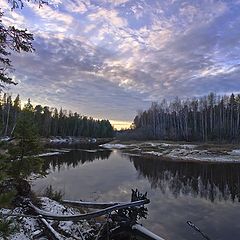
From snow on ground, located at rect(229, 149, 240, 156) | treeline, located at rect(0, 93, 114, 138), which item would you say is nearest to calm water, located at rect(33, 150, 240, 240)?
snow on ground, located at rect(229, 149, 240, 156)

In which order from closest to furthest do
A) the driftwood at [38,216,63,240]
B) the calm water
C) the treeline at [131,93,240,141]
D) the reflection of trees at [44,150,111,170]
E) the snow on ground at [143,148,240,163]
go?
the driftwood at [38,216,63,240]
the calm water
the reflection of trees at [44,150,111,170]
the snow on ground at [143,148,240,163]
the treeline at [131,93,240,141]

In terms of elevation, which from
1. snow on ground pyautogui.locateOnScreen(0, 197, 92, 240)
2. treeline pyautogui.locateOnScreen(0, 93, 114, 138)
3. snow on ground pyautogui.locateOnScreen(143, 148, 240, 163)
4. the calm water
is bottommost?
the calm water

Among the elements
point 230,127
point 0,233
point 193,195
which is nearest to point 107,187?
point 193,195

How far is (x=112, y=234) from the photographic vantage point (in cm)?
809

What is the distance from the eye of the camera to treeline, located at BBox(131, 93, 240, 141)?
278 ft

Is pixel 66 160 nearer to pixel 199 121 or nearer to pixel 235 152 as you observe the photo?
pixel 235 152

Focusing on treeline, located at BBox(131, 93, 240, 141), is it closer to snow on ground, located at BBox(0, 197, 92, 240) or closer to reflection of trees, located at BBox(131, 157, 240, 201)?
reflection of trees, located at BBox(131, 157, 240, 201)

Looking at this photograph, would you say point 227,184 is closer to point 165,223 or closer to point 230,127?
point 165,223

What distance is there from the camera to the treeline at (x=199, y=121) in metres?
84.6

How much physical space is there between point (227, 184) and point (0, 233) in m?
26.2

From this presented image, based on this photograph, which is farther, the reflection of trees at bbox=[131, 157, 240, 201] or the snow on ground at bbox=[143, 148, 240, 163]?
the snow on ground at bbox=[143, 148, 240, 163]

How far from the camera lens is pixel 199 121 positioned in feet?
320

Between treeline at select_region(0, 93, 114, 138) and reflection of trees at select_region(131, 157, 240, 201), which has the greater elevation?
treeline at select_region(0, 93, 114, 138)

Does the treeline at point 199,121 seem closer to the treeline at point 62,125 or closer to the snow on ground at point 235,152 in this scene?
the snow on ground at point 235,152
